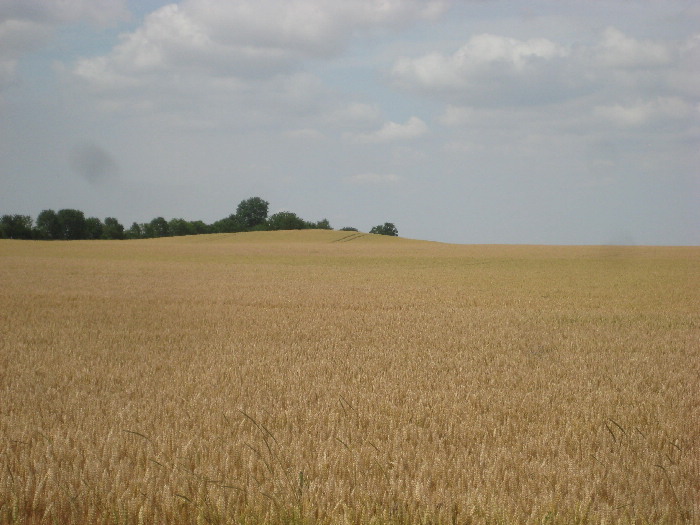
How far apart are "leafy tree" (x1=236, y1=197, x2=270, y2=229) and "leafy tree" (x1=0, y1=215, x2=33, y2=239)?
4112 centimetres

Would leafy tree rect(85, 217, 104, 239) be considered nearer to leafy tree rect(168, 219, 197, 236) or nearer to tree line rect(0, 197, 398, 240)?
tree line rect(0, 197, 398, 240)

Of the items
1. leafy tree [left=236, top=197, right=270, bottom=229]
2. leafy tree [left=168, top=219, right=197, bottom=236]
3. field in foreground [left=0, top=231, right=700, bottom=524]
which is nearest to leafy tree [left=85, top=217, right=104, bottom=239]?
leafy tree [left=168, top=219, right=197, bottom=236]

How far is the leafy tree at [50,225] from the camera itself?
319 feet

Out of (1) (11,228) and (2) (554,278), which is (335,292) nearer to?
(2) (554,278)

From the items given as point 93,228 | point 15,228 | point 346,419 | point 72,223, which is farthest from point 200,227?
point 346,419

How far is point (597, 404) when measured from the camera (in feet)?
19.7

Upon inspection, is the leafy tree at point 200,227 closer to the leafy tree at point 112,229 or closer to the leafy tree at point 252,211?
the leafy tree at point 252,211

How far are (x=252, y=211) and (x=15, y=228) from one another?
151 feet

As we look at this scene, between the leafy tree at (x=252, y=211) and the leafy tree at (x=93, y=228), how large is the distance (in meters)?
28.4

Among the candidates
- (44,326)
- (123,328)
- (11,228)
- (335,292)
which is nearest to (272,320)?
(123,328)

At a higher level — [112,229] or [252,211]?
[252,211]

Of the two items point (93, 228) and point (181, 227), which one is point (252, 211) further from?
point (93, 228)

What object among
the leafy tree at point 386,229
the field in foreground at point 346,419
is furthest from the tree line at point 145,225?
the field in foreground at point 346,419

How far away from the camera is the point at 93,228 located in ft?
337
